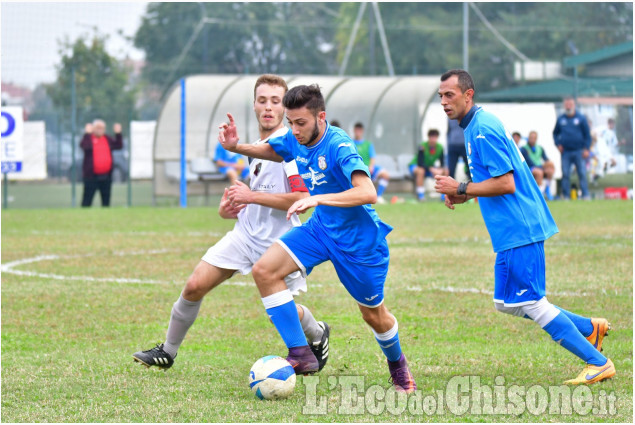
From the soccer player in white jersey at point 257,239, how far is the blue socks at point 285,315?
28 centimetres

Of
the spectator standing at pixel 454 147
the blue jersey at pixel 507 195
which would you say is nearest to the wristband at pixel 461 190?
the blue jersey at pixel 507 195

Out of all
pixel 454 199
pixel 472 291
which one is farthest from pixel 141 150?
pixel 454 199

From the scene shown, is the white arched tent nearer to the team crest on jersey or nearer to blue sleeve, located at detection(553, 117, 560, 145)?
blue sleeve, located at detection(553, 117, 560, 145)

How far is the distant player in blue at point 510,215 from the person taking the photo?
18.1 feet

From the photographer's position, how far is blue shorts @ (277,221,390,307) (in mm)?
5477

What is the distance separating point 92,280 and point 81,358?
3.77m

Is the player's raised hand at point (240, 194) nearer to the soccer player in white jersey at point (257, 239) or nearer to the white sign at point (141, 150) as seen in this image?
the soccer player in white jersey at point (257, 239)

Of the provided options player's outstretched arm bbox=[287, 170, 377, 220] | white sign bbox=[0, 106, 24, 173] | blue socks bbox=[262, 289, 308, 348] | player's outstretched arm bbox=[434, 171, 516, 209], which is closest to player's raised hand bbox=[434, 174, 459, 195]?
player's outstretched arm bbox=[434, 171, 516, 209]

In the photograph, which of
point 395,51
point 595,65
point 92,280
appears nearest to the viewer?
point 92,280

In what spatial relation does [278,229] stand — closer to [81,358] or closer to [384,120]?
[81,358]

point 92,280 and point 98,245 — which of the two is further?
point 98,245

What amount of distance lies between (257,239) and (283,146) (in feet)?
2.01

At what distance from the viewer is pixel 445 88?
566 cm

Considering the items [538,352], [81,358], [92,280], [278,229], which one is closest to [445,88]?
[278,229]
